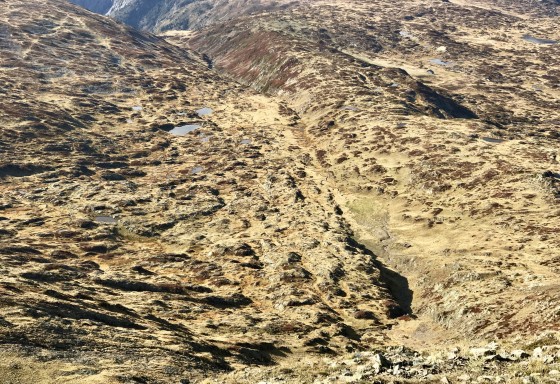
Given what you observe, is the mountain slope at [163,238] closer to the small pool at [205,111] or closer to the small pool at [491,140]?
the small pool at [205,111]

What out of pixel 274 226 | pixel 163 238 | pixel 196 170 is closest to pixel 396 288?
pixel 274 226

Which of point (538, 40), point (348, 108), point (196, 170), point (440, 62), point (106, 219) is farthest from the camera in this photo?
point (538, 40)

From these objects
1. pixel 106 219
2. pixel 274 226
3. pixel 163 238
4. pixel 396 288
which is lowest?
pixel 106 219

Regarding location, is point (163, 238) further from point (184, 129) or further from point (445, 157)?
point (184, 129)

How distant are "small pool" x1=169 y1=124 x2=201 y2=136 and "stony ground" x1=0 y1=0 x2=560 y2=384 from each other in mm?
977

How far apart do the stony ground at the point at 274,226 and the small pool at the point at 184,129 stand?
0.98 metres

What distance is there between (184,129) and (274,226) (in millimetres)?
53175

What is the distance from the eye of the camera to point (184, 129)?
106m

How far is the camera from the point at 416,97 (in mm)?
119000

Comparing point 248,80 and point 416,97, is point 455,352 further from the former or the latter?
point 248,80

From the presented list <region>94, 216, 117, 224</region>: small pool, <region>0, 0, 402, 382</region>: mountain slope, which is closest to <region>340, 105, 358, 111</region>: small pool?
<region>0, 0, 402, 382</region>: mountain slope

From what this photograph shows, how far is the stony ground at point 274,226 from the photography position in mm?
25172

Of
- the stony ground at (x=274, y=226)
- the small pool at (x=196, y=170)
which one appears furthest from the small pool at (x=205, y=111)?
the small pool at (x=196, y=170)

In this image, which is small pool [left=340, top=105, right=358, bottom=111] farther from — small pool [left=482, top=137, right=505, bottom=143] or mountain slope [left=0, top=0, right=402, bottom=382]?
small pool [left=482, top=137, right=505, bottom=143]
